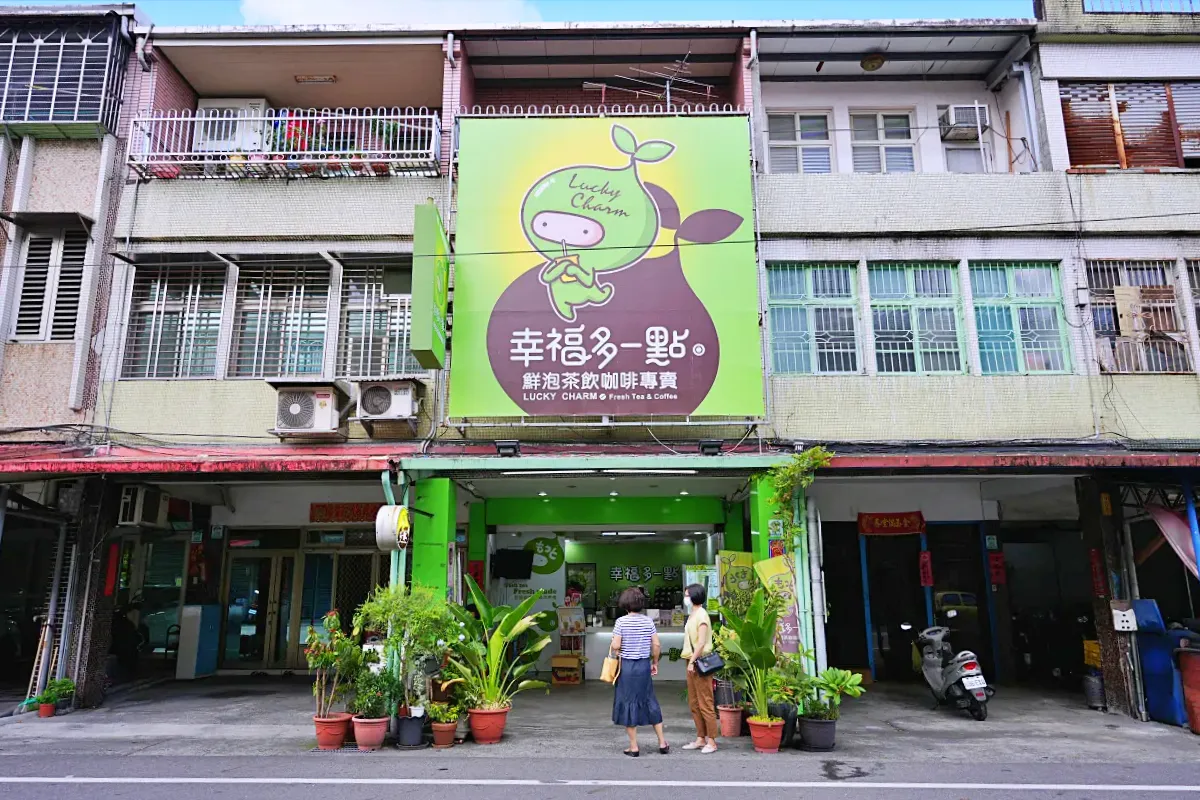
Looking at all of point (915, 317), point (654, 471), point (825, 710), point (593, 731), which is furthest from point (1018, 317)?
point (593, 731)

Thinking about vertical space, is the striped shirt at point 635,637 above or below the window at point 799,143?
below

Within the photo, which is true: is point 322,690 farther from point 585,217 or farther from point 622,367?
point 585,217

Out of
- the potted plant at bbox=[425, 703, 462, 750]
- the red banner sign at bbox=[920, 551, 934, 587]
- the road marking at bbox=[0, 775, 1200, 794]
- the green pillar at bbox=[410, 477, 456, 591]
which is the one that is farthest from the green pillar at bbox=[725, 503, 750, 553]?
the road marking at bbox=[0, 775, 1200, 794]

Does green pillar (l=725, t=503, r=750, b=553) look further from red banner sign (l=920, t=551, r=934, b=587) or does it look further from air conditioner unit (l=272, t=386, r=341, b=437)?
air conditioner unit (l=272, t=386, r=341, b=437)

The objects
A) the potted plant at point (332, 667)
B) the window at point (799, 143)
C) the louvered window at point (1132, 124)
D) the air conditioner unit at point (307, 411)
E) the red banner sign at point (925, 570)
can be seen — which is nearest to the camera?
the potted plant at point (332, 667)

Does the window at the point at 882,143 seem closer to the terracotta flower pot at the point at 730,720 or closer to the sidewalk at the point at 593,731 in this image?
the sidewalk at the point at 593,731

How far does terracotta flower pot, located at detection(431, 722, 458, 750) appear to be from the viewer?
8594mm

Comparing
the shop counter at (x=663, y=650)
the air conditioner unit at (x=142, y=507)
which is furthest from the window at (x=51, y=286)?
the shop counter at (x=663, y=650)

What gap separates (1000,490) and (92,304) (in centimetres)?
1432

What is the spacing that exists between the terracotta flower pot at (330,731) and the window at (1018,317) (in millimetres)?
9363

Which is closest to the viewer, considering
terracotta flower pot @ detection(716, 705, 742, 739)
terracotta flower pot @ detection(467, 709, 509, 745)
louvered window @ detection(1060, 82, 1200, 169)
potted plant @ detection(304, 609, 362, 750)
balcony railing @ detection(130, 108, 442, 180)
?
potted plant @ detection(304, 609, 362, 750)

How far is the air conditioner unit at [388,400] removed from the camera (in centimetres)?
1084

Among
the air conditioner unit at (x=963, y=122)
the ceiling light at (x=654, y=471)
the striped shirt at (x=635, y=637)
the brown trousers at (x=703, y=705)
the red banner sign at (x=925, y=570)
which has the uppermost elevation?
the air conditioner unit at (x=963, y=122)

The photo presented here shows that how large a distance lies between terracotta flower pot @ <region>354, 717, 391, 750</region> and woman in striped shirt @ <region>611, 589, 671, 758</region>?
2.52m
